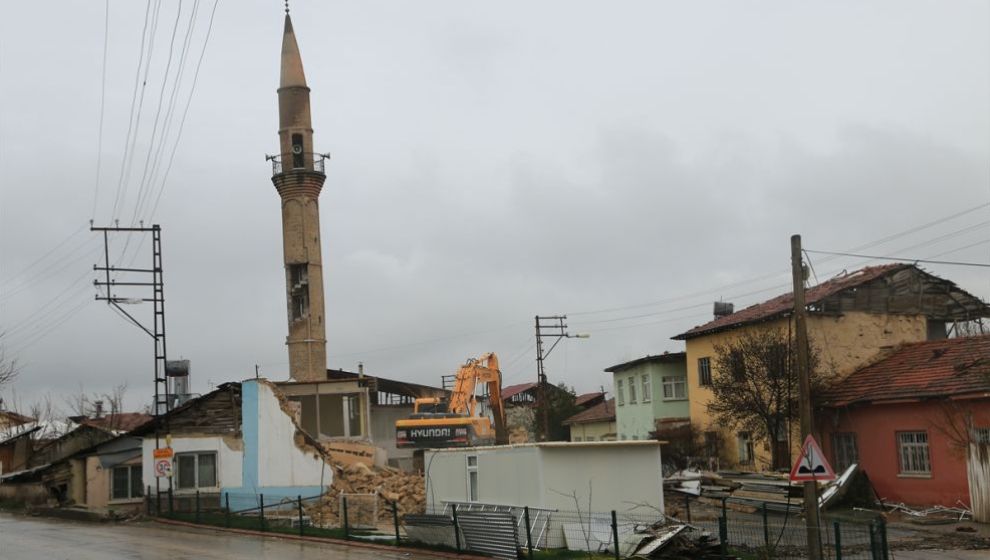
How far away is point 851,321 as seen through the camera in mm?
40156

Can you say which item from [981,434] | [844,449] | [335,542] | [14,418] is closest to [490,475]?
[335,542]

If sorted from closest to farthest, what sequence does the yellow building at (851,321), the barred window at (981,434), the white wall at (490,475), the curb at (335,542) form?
the curb at (335,542) < the white wall at (490,475) < the barred window at (981,434) < the yellow building at (851,321)

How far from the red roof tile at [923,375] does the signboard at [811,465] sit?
14.3 metres

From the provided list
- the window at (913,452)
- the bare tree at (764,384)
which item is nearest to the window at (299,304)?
the bare tree at (764,384)

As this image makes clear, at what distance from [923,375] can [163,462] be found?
24556 mm

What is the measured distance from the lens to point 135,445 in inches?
1507

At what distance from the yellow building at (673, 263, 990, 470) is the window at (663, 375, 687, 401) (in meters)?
4.82

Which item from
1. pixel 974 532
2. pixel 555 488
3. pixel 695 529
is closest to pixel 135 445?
pixel 555 488

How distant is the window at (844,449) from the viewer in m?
35.8

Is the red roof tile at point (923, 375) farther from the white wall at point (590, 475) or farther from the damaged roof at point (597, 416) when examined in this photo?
the damaged roof at point (597, 416)

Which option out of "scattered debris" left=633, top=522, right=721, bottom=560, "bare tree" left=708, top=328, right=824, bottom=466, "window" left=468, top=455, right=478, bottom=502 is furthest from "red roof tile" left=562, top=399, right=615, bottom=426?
"scattered debris" left=633, top=522, right=721, bottom=560

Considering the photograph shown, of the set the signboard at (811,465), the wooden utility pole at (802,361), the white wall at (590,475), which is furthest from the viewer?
the white wall at (590,475)

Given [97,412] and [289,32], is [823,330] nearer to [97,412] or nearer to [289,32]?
[289,32]

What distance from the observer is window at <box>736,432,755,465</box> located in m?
41.8
